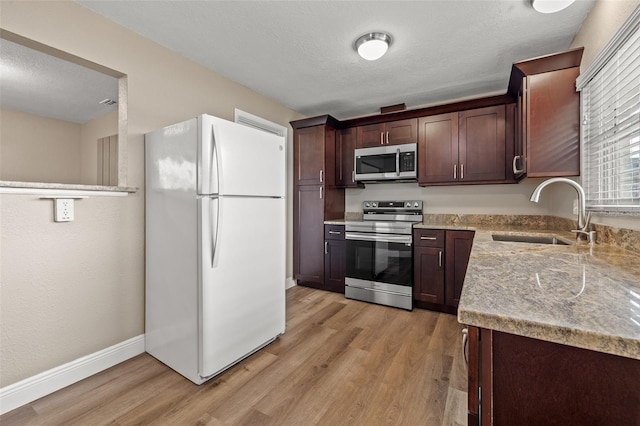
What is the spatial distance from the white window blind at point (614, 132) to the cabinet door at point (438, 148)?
1.18 metres

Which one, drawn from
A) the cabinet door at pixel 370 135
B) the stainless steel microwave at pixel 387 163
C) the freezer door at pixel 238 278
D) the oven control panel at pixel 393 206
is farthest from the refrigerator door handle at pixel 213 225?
the oven control panel at pixel 393 206

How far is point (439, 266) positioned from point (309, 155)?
6.74 ft

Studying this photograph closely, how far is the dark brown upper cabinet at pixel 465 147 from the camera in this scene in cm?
282

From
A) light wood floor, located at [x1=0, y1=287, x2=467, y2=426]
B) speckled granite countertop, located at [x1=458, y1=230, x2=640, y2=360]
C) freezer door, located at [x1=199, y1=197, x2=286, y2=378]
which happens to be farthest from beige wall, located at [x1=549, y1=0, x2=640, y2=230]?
freezer door, located at [x1=199, y1=197, x2=286, y2=378]

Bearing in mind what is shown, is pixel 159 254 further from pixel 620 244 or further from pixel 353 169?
pixel 620 244

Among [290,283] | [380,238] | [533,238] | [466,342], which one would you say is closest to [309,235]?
[290,283]

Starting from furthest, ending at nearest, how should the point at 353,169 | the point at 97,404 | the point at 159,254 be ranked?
1. the point at 353,169
2. the point at 159,254
3. the point at 97,404

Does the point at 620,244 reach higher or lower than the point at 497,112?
lower

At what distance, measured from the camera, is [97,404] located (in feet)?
5.20

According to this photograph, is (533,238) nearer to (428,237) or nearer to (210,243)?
(428,237)

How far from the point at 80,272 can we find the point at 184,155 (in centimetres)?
106

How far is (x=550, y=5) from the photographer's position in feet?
5.55

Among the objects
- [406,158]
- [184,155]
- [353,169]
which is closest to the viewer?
[184,155]

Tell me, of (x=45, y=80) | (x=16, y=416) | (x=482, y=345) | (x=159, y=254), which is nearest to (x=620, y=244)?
(x=482, y=345)
